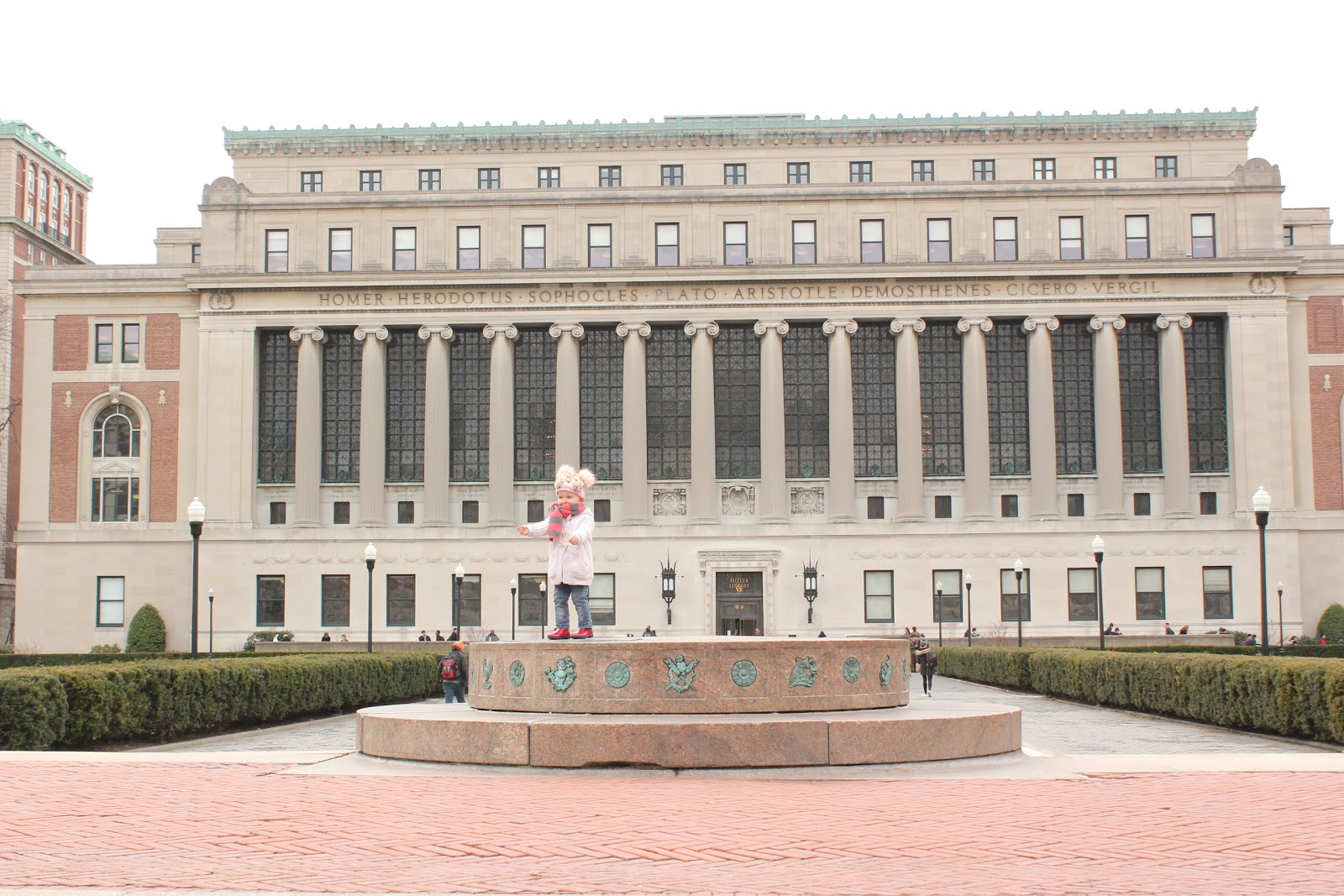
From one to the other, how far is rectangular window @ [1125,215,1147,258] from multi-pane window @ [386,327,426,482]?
108ft

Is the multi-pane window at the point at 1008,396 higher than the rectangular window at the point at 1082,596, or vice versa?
the multi-pane window at the point at 1008,396

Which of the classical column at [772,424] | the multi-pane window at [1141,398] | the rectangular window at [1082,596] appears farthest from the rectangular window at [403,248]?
the rectangular window at [1082,596]

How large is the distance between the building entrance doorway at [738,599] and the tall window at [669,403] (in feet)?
17.5

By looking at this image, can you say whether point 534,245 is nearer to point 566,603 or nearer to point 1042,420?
point 1042,420

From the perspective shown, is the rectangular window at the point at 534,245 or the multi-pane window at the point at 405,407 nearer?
the multi-pane window at the point at 405,407

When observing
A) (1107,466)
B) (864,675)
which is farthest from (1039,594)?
(864,675)

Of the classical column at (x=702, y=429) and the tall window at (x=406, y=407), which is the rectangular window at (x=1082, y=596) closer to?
the classical column at (x=702, y=429)

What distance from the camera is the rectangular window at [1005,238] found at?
66.1 m

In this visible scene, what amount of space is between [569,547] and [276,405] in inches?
1905

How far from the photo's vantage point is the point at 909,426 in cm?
6488

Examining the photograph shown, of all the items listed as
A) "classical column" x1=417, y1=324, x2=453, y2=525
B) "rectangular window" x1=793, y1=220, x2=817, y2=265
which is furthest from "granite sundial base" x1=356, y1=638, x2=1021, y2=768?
"rectangular window" x1=793, y1=220, x2=817, y2=265

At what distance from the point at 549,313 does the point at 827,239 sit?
13.3 meters

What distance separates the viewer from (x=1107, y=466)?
64188 mm

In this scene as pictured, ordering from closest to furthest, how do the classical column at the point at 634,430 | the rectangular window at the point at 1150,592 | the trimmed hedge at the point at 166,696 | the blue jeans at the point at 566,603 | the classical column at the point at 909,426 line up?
the trimmed hedge at the point at 166,696 → the blue jeans at the point at 566,603 → the rectangular window at the point at 1150,592 → the classical column at the point at 909,426 → the classical column at the point at 634,430
